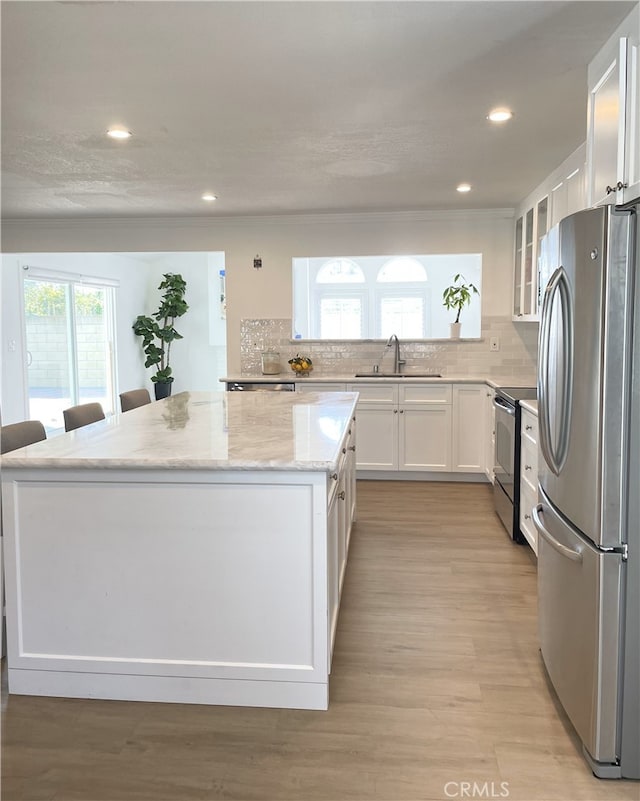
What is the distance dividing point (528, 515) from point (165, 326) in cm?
610

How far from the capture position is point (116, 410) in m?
8.09

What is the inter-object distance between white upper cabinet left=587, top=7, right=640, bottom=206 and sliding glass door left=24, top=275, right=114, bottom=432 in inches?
225

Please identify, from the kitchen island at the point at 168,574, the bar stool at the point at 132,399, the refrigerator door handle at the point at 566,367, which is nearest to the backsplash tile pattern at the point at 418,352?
the bar stool at the point at 132,399

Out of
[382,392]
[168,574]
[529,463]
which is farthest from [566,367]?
[382,392]

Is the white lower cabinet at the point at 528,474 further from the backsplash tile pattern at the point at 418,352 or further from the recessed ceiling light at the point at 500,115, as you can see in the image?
the backsplash tile pattern at the point at 418,352

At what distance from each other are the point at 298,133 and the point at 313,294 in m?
5.00

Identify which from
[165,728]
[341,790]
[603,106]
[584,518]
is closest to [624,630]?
[584,518]

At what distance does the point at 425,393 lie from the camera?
207 inches

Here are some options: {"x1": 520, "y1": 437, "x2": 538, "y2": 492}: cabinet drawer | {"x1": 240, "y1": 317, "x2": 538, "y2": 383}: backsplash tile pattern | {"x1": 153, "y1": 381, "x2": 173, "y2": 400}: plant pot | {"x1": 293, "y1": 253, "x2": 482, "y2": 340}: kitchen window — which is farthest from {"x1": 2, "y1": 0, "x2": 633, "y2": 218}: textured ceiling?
{"x1": 153, "y1": 381, "x2": 173, "y2": 400}: plant pot

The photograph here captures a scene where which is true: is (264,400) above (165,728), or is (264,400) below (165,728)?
above

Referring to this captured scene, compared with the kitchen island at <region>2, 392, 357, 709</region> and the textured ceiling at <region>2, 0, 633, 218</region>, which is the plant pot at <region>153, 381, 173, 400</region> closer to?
the textured ceiling at <region>2, 0, 633, 218</region>

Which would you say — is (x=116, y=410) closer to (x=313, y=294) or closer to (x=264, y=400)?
(x=313, y=294)

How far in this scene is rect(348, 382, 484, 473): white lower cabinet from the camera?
5219 mm

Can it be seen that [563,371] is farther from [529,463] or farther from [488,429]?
[488,429]
